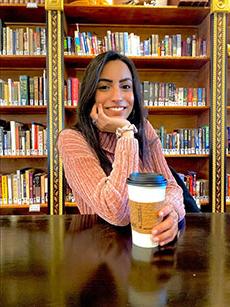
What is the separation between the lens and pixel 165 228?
70 cm

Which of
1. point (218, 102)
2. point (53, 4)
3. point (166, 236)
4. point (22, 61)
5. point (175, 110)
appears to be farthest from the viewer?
point (175, 110)

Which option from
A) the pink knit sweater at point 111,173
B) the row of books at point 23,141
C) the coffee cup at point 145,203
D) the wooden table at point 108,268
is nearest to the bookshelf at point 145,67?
the row of books at point 23,141

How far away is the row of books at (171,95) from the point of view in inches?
110

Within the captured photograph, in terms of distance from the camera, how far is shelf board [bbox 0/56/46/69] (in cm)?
269

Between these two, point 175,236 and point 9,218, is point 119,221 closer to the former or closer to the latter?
point 175,236

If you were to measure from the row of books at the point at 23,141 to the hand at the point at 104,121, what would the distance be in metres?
1.61

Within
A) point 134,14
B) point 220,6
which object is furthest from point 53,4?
point 220,6

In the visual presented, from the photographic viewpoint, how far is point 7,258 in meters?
0.63

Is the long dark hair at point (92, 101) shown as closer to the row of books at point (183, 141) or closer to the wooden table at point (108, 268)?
the wooden table at point (108, 268)

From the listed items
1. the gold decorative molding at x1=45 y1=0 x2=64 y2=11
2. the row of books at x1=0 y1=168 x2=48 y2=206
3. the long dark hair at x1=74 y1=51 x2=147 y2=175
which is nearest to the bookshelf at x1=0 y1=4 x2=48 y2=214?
the row of books at x1=0 y1=168 x2=48 y2=206

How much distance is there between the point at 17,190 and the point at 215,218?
2.11 meters

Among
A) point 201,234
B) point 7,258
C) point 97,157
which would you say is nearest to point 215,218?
point 201,234

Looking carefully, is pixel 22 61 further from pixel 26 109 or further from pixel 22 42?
pixel 26 109

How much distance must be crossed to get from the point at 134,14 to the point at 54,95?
0.94 meters
